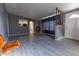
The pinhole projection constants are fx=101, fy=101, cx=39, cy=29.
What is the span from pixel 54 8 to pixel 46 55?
1.28m

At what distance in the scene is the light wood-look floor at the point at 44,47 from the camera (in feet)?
8.51

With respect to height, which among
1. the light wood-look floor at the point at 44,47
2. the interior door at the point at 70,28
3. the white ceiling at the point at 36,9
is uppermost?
the white ceiling at the point at 36,9

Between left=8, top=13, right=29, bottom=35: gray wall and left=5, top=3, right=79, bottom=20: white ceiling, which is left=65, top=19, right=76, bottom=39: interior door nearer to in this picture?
left=5, top=3, right=79, bottom=20: white ceiling

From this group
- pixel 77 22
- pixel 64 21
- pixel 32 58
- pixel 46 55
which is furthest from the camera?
pixel 64 21

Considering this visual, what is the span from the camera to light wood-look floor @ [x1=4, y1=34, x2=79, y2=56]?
259 cm

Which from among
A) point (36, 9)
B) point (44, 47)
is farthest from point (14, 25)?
point (44, 47)

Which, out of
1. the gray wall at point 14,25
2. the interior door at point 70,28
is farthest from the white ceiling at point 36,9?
the interior door at point 70,28

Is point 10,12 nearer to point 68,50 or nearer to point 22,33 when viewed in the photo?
point 22,33

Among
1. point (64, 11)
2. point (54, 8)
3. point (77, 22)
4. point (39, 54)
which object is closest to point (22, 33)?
point (39, 54)

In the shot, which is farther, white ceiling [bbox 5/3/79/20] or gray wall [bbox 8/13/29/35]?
gray wall [bbox 8/13/29/35]

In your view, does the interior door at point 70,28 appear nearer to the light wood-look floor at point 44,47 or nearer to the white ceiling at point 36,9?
the light wood-look floor at point 44,47

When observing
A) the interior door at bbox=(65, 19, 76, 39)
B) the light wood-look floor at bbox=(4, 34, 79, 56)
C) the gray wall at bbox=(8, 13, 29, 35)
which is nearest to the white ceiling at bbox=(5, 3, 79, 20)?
the gray wall at bbox=(8, 13, 29, 35)

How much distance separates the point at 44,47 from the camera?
286 centimetres

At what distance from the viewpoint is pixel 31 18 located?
299 centimetres
